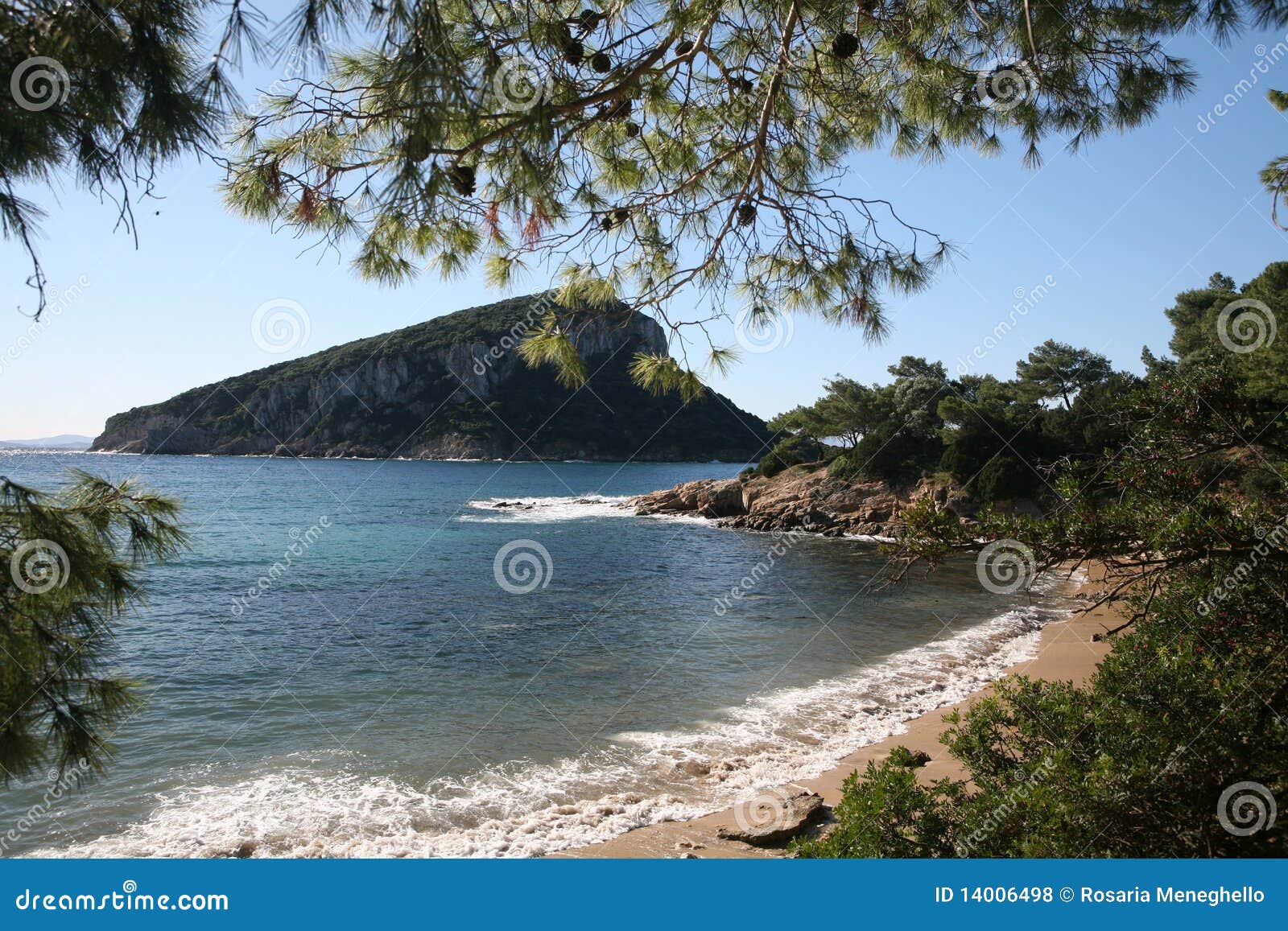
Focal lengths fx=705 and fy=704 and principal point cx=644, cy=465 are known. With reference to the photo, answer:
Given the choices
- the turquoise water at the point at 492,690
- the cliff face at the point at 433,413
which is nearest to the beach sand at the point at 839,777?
the turquoise water at the point at 492,690

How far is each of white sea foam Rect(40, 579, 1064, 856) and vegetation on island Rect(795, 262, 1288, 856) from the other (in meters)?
3.40

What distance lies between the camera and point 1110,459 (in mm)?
3807

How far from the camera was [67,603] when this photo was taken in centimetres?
294

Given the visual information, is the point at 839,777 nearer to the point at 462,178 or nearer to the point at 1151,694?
the point at 1151,694

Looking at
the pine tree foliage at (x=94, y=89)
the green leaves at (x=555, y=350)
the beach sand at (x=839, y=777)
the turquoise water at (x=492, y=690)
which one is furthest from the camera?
the turquoise water at (x=492, y=690)

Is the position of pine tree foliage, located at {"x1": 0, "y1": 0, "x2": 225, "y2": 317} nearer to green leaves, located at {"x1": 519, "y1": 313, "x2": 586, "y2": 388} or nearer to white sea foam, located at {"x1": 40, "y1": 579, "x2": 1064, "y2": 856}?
green leaves, located at {"x1": 519, "y1": 313, "x2": 586, "y2": 388}

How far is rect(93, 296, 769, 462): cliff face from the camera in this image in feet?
284

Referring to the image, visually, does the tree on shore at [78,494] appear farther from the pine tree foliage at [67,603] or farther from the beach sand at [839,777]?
the beach sand at [839,777]

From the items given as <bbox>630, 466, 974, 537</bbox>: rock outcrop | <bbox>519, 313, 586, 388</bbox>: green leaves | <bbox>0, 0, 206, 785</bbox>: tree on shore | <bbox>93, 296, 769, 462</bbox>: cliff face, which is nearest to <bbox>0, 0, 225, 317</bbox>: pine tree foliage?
<bbox>0, 0, 206, 785</bbox>: tree on shore

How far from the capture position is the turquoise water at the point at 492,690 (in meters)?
6.77

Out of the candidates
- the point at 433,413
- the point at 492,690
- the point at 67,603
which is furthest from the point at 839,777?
the point at 433,413

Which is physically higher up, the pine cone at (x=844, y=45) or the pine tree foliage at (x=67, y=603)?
the pine cone at (x=844, y=45)

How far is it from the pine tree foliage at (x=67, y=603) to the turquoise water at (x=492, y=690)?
327mm

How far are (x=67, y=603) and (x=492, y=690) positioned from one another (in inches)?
333
